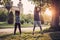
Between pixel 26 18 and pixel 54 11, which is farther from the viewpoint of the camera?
pixel 54 11

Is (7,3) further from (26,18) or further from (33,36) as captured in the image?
(33,36)

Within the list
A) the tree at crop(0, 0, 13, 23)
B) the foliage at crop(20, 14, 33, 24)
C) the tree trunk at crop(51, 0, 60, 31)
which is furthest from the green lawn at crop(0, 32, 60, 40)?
the tree at crop(0, 0, 13, 23)

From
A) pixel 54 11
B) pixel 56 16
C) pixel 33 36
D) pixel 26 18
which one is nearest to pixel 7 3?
pixel 26 18

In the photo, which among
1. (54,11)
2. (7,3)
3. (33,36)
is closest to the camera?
(33,36)

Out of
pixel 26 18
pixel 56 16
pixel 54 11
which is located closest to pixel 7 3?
pixel 26 18

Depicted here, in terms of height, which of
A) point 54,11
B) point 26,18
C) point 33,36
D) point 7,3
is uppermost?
point 7,3

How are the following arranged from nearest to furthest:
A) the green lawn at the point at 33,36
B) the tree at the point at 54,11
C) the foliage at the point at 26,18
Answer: the green lawn at the point at 33,36, the foliage at the point at 26,18, the tree at the point at 54,11

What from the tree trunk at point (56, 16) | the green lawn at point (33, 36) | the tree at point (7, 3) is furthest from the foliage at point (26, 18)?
the tree trunk at point (56, 16)

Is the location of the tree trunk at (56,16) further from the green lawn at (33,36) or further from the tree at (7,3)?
the tree at (7,3)

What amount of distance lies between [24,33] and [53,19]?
1.11 m

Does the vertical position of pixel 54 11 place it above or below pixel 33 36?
above

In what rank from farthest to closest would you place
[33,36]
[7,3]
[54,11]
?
[54,11]
[7,3]
[33,36]

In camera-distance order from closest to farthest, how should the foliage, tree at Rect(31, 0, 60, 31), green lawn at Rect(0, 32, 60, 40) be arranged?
green lawn at Rect(0, 32, 60, 40), the foliage, tree at Rect(31, 0, 60, 31)

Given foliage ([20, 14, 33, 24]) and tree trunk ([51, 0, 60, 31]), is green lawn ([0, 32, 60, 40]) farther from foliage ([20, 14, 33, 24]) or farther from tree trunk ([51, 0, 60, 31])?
foliage ([20, 14, 33, 24])
